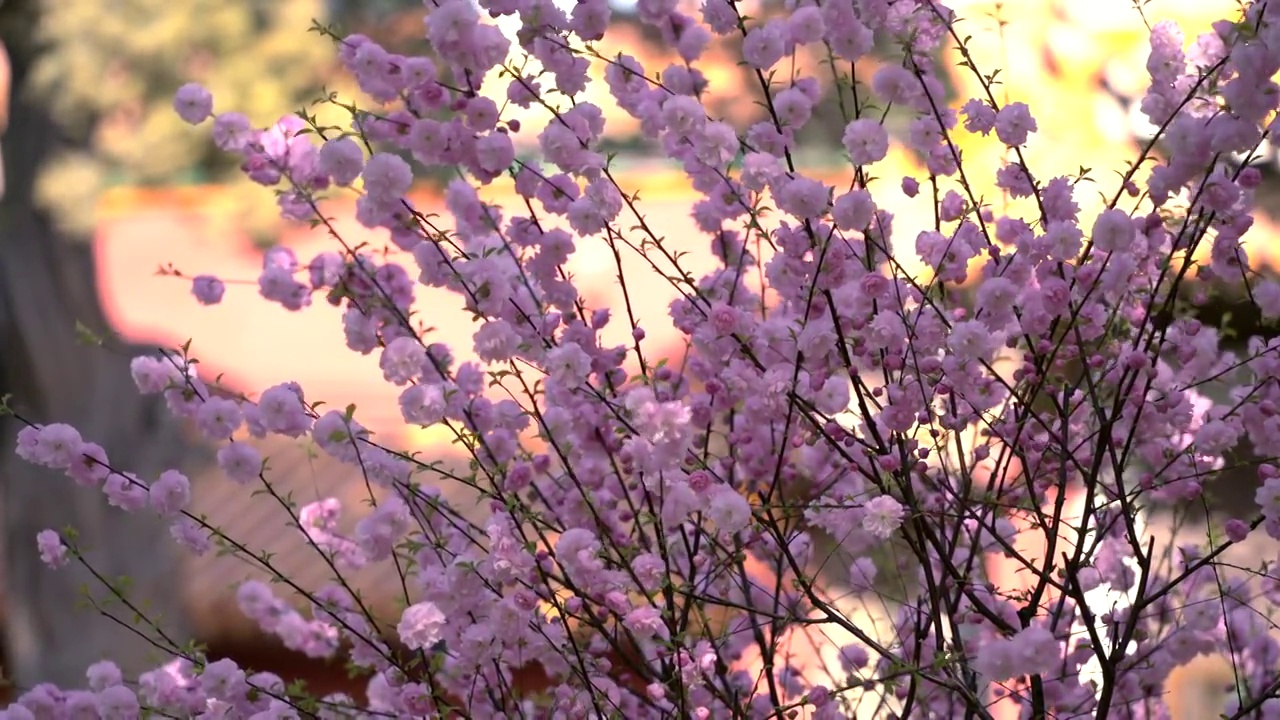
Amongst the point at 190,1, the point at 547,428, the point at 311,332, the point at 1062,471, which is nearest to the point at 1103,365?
the point at 1062,471

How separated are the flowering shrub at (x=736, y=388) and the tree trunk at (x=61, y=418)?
264 cm

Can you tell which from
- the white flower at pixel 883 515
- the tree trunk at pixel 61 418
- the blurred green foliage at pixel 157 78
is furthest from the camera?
the tree trunk at pixel 61 418

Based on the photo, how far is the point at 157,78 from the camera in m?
3.93

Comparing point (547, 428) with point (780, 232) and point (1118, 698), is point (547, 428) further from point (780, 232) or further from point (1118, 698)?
point (1118, 698)

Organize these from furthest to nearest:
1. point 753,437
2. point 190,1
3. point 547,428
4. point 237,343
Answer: point 237,343 < point 190,1 < point 753,437 < point 547,428

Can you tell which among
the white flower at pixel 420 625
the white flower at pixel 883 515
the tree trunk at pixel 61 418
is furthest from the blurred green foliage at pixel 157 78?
the white flower at pixel 883 515

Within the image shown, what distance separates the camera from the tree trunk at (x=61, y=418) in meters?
3.97

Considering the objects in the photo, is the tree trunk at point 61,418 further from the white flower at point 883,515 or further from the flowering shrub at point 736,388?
the white flower at point 883,515

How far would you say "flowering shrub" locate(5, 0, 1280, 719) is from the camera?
120 centimetres

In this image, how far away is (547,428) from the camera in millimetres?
1261

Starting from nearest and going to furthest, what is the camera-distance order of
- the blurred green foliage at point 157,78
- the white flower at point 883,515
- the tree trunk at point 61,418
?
the white flower at point 883,515, the blurred green foliage at point 157,78, the tree trunk at point 61,418

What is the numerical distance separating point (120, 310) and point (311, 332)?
33.2 inches

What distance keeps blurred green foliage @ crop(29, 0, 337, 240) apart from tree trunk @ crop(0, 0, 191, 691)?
11cm

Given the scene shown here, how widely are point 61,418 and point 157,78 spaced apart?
0.92 meters
